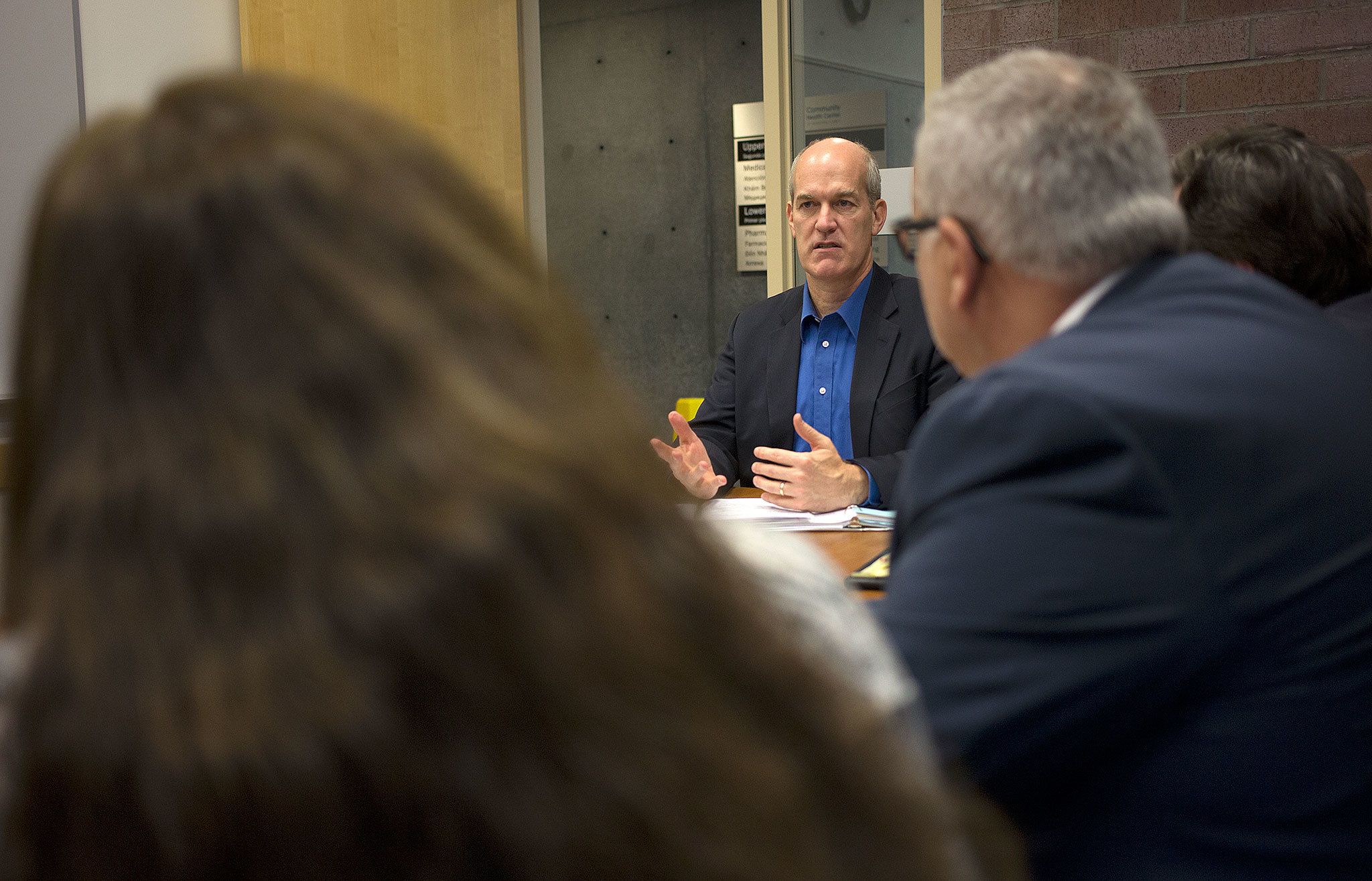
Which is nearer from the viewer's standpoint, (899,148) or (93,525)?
(93,525)

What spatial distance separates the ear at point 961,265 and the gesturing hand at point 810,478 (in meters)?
1.04

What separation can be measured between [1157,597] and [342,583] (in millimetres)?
717

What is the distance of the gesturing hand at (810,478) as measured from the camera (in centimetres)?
244

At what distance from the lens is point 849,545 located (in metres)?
2.15

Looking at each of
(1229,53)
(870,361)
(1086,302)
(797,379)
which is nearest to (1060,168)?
(1086,302)

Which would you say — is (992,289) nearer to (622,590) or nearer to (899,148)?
(622,590)

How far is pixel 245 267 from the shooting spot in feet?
1.48

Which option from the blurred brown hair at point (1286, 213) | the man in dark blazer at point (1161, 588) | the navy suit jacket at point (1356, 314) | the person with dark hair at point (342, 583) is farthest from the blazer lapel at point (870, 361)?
the person with dark hair at point (342, 583)

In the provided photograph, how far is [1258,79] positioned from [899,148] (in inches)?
55.2

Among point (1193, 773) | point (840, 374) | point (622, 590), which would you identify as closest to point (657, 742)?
point (622, 590)

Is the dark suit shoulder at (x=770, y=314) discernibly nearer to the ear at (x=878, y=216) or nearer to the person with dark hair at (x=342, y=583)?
the ear at (x=878, y=216)

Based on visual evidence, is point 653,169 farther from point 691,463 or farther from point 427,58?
point 691,463

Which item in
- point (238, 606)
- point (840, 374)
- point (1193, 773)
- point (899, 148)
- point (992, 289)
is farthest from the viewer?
point (899, 148)

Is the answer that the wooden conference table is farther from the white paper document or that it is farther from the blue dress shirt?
the blue dress shirt
